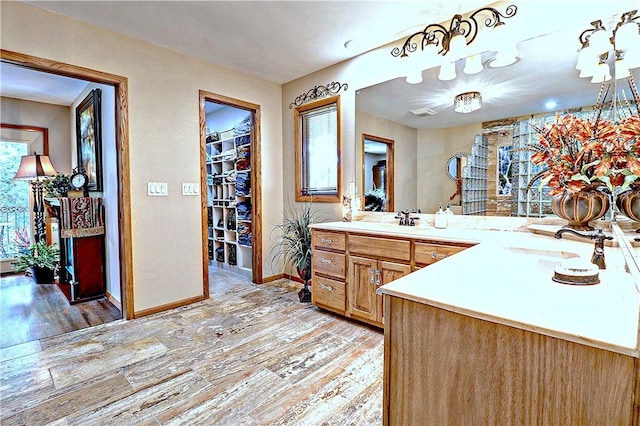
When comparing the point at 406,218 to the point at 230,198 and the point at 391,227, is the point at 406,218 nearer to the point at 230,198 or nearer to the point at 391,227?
the point at 391,227

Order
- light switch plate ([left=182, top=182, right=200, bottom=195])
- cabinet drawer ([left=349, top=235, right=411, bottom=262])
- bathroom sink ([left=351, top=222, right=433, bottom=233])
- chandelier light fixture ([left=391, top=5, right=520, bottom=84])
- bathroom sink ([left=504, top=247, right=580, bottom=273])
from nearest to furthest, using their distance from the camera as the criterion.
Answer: bathroom sink ([left=504, top=247, right=580, bottom=273]) < chandelier light fixture ([left=391, top=5, right=520, bottom=84]) < cabinet drawer ([left=349, top=235, right=411, bottom=262]) < bathroom sink ([left=351, top=222, right=433, bottom=233]) < light switch plate ([left=182, top=182, right=200, bottom=195])

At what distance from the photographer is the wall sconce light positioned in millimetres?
4128

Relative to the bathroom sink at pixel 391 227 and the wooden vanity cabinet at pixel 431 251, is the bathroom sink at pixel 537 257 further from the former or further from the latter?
the bathroom sink at pixel 391 227

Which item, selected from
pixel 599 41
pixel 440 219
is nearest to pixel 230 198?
pixel 440 219

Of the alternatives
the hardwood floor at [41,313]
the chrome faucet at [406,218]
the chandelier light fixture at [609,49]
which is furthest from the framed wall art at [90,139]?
the chandelier light fixture at [609,49]

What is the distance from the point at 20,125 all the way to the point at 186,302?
3706 mm

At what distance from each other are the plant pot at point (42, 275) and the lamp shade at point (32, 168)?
1.23 meters

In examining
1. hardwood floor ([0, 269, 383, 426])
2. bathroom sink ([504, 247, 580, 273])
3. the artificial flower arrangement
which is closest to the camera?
bathroom sink ([504, 247, 580, 273])

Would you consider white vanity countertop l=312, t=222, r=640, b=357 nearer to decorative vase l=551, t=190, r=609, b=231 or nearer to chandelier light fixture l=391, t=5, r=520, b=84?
decorative vase l=551, t=190, r=609, b=231

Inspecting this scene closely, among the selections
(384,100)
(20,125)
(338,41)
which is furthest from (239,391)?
(20,125)

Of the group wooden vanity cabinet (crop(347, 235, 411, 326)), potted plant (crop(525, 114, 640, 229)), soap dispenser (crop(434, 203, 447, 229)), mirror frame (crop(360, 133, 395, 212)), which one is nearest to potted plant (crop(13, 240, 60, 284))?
wooden vanity cabinet (crop(347, 235, 411, 326))

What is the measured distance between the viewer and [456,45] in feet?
7.18

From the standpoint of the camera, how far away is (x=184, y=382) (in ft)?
6.07

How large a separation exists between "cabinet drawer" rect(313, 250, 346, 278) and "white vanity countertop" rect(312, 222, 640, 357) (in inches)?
55.5
